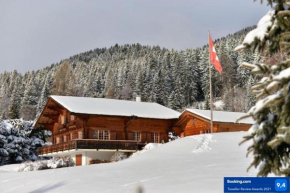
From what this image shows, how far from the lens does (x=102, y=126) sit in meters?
43.0

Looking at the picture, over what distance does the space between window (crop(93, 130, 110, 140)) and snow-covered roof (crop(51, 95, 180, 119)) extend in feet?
6.70

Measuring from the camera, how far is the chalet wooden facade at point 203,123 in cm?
4403

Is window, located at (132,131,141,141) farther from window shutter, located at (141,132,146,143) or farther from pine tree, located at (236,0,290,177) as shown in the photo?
pine tree, located at (236,0,290,177)

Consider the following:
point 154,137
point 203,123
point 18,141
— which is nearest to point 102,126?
point 154,137

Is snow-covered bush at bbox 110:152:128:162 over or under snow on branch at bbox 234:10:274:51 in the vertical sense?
under

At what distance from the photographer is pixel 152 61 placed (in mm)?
130750

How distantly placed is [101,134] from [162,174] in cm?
2361

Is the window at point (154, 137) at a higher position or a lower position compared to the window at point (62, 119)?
lower

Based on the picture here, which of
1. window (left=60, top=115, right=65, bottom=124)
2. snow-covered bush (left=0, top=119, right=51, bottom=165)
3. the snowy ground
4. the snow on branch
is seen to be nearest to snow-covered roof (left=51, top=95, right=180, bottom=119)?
window (left=60, top=115, right=65, bottom=124)

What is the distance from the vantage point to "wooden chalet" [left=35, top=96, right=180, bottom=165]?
40.5 m

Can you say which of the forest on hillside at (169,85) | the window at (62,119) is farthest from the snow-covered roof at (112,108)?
the forest on hillside at (169,85)

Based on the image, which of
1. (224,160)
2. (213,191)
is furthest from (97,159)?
(213,191)

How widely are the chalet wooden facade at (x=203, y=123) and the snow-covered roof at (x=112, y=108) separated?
126cm

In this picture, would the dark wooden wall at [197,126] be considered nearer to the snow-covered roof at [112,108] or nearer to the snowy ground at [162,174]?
the snow-covered roof at [112,108]
